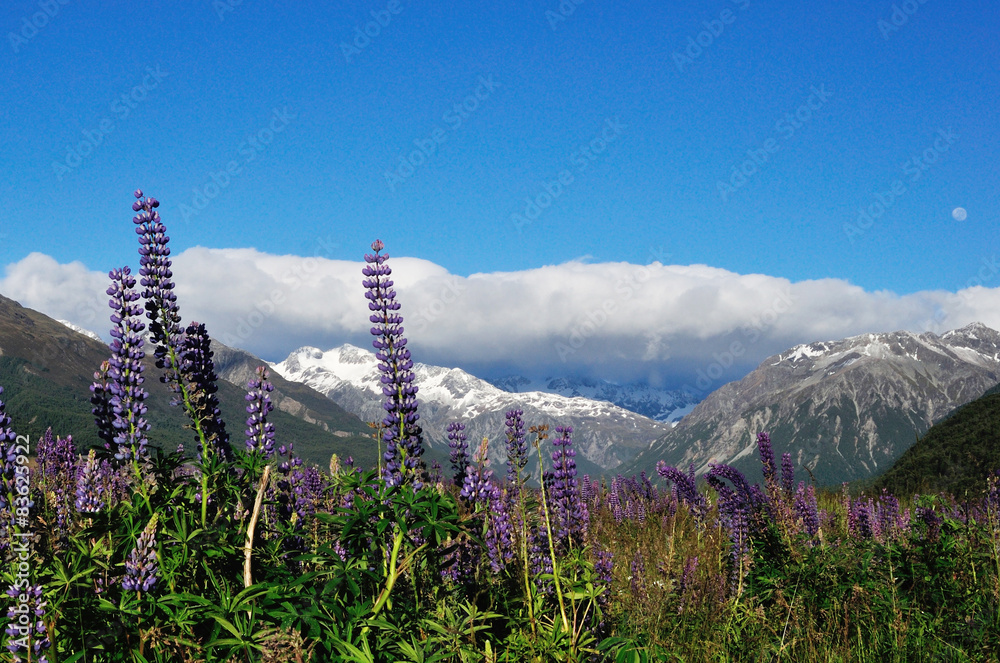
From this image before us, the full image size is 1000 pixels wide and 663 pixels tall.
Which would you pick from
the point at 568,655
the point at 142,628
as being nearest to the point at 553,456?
the point at 568,655

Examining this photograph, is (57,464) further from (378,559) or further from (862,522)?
(862,522)

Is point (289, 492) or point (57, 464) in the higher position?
point (57, 464)

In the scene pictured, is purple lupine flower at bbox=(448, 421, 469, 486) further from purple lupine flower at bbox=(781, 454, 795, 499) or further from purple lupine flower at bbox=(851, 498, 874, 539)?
purple lupine flower at bbox=(851, 498, 874, 539)

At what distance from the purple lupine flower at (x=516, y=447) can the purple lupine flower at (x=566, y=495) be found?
337mm

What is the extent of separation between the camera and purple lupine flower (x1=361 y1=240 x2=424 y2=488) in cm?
468

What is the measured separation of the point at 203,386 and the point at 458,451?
208 centimetres

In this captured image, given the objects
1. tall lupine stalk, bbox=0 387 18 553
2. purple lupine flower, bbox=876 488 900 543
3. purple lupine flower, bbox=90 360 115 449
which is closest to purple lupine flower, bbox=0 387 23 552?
tall lupine stalk, bbox=0 387 18 553

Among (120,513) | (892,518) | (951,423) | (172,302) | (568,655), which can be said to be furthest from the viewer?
(951,423)

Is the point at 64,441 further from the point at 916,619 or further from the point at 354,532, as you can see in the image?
the point at 916,619

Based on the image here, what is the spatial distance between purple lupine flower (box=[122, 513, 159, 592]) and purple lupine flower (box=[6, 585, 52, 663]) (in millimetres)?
380

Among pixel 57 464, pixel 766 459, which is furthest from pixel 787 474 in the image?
pixel 57 464

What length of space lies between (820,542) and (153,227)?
8372 mm

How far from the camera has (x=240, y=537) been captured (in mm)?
3873

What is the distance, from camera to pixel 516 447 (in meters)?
4.80
